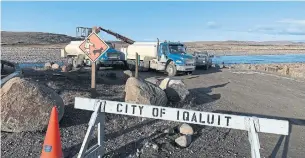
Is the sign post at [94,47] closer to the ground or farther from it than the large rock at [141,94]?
farther from it

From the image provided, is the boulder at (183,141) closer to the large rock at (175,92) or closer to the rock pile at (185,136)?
the rock pile at (185,136)

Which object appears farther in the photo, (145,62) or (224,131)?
(145,62)

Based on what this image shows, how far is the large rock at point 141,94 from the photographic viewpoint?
991cm

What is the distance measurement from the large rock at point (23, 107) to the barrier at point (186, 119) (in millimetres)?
2100

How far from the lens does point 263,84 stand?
2120 cm

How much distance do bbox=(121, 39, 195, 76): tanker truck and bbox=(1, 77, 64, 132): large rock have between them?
1534 cm

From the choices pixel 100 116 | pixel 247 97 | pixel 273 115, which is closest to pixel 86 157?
pixel 100 116

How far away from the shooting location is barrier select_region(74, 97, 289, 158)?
198 inches

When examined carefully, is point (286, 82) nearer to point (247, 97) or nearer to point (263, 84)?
point (263, 84)

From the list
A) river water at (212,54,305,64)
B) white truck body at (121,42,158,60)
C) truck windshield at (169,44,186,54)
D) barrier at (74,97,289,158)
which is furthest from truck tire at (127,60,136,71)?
river water at (212,54,305,64)

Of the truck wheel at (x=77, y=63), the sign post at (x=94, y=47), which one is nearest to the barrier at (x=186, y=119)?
the sign post at (x=94, y=47)

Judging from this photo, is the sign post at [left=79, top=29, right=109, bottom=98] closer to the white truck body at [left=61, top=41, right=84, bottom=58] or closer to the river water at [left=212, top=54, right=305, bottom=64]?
the white truck body at [left=61, top=41, right=84, bottom=58]

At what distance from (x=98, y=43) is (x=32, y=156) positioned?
16.3 ft

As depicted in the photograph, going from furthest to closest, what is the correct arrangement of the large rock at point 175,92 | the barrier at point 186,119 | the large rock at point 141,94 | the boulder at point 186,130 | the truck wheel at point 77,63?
the truck wheel at point 77,63
the large rock at point 175,92
the large rock at point 141,94
the boulder at point 186,130
the barrier at point 186,119
